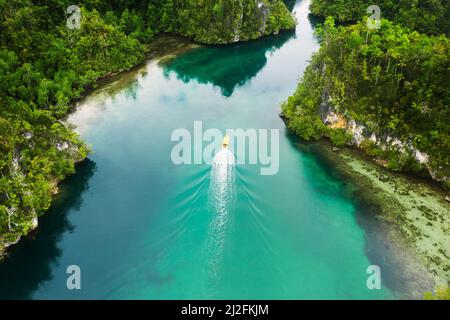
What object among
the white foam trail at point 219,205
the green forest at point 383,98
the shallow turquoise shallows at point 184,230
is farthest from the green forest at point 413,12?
the white foam trail at point 219,205

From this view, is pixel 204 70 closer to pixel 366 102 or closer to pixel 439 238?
pixel 366 102

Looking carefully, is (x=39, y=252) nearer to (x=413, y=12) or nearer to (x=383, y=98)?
(x=383, y=98)

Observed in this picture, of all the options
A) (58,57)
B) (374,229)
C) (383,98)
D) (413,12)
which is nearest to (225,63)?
(58,57)

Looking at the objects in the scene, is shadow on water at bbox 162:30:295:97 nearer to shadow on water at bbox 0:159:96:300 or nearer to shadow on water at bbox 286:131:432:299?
shadow on water at bbox 286:131:432:299

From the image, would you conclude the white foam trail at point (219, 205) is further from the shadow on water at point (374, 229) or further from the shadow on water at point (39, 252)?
the shadow on water at point (39, 252)

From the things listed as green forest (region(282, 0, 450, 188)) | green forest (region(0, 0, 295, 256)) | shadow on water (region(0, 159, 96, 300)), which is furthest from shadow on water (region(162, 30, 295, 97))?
shadow on water (region(0, 159, 96, 300))

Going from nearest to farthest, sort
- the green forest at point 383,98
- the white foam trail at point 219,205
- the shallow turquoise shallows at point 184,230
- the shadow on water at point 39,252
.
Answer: the shallow turquoise shallows at point 184,230
the shadow on water at point 39,252
the white foam trail at point 219,205
the green forest at point 383,98
